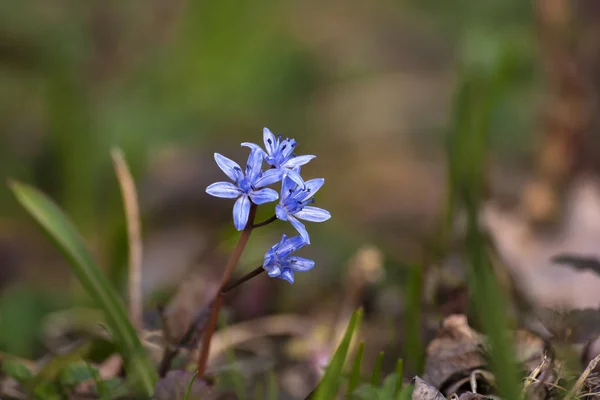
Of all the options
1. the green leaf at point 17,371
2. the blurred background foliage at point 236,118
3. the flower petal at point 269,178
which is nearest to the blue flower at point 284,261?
the flower petal at point 269,178

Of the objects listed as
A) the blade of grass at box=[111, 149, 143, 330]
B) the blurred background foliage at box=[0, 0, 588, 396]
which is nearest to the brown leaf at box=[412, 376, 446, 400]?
the blade of grass at box=[111, 149, 143, 330]

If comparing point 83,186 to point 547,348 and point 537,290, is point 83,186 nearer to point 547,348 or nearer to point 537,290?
point 537,290

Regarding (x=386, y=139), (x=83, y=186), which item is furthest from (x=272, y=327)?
(x=386, y=139)

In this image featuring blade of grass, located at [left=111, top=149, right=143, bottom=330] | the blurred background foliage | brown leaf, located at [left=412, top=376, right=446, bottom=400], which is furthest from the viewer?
the blurred background foliage

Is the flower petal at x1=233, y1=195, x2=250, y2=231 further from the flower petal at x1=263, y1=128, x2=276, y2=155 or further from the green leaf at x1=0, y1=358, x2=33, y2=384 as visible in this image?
the green leaf at x1=0, y1=358, x2=33, y2=384

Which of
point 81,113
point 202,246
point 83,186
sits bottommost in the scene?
point 202,246

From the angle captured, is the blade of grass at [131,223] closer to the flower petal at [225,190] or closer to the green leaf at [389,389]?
the flower petal at [225,190]
